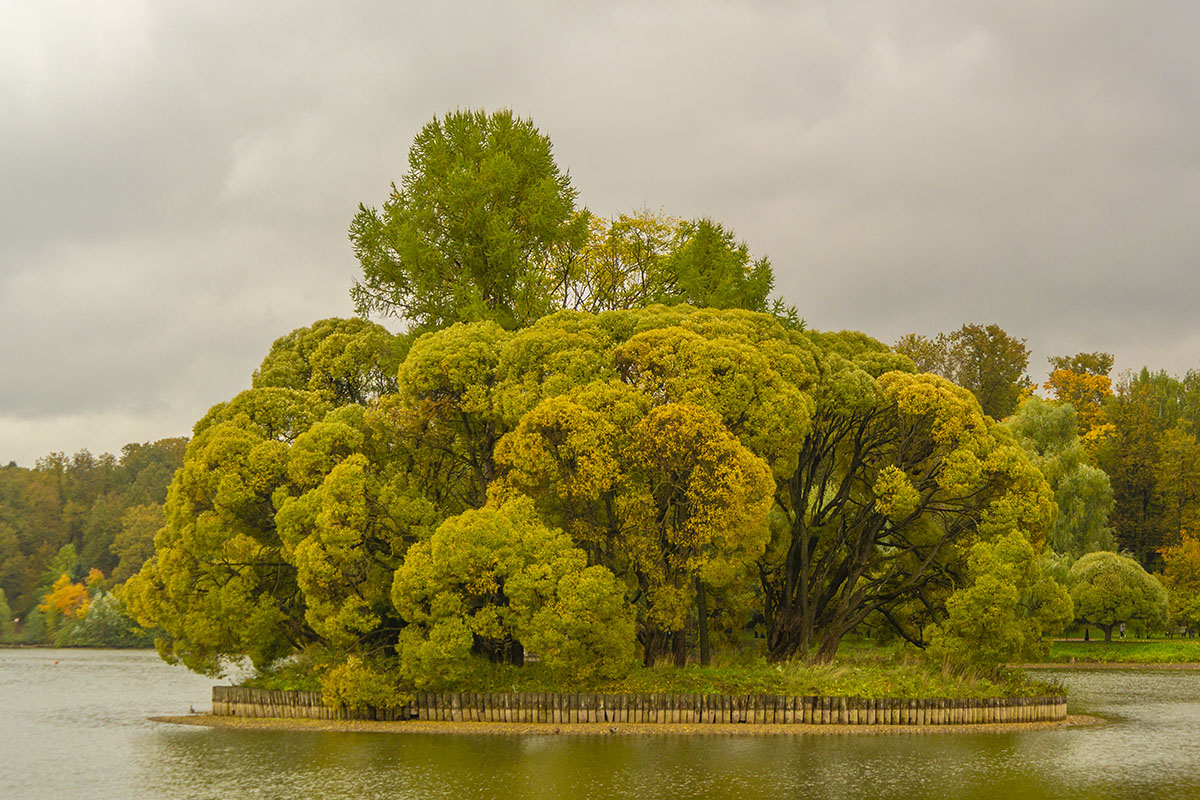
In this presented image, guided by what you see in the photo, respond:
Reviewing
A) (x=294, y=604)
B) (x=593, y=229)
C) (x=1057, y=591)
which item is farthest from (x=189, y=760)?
(x=593, y=229)

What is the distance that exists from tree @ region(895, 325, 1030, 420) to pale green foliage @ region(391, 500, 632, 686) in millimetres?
70515

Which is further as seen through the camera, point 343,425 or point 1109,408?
point 1109,408

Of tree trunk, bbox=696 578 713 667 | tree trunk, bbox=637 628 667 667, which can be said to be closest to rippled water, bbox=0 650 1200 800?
Result: tree trunk, bbox=637 628 667 667

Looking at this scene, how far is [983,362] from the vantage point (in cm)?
9862

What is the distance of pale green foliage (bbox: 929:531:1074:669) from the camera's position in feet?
119

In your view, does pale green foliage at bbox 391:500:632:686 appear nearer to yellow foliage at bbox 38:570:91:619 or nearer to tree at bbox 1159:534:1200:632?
tree at bbox 1159:534:1200:632

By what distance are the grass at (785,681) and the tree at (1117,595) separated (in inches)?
1150

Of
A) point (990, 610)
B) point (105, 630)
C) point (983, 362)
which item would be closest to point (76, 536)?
point (105, 630)

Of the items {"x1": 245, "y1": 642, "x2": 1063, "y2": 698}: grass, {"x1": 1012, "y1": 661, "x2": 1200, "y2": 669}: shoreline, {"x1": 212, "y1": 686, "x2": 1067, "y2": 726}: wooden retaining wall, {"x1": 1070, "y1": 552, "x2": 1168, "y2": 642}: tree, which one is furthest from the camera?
{"x1": 1070, "y1": 552, "x2": 1168, "y2": 642}: tree

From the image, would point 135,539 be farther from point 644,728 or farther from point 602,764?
point 602,764

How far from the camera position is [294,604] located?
133 ft

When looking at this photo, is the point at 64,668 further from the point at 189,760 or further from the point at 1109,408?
the point at 1109,408

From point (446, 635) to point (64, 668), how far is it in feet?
172

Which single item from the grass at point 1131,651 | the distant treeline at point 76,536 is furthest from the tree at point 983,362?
the distant treeline at point 76,536
